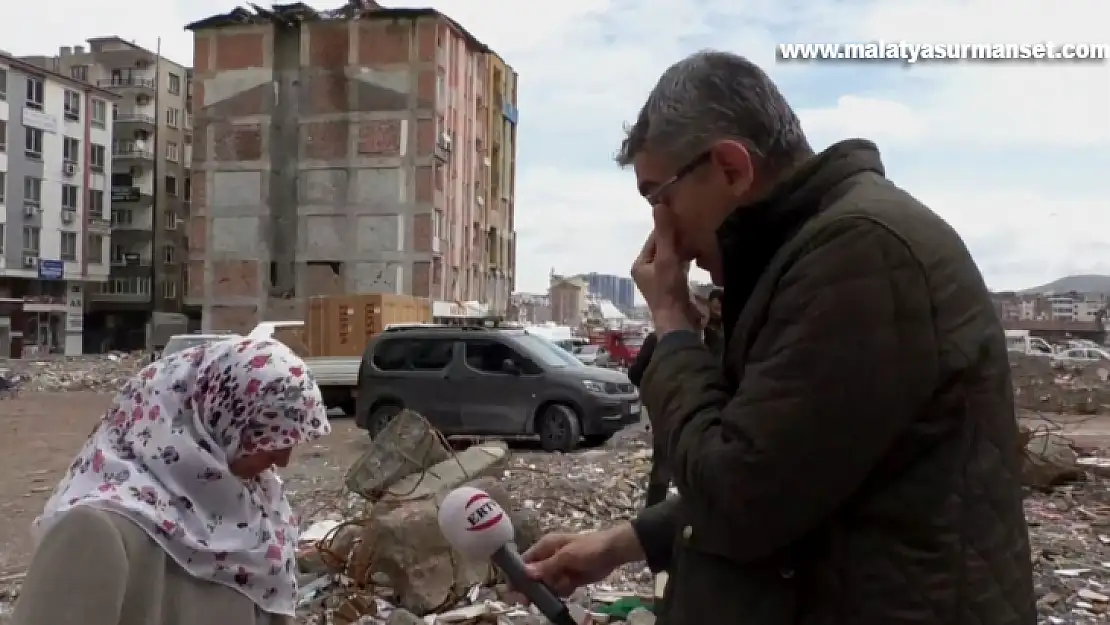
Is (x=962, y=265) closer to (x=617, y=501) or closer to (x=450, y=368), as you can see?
(x=617, y=501)

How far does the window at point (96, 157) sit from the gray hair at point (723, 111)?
197 feet

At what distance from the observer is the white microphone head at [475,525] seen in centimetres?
204

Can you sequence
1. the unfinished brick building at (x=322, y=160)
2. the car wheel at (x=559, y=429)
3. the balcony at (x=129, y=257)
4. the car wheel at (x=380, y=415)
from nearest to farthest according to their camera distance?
the car wheel at (x=559, y=429) → the car wheel at (x=380, y=415) → the unfinished brick building at (x=322, y=160) → the balcony at (x=129, y=257)

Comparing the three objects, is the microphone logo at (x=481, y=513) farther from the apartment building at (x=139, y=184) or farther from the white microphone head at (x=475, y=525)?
the apartment building at (x=139, y=184)

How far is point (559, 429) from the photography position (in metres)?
13.6

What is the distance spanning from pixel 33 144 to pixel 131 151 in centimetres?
820

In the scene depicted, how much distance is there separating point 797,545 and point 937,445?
24cm

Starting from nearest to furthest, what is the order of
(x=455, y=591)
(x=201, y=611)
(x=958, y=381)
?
(x=958, y=381) → (x=201, y=611) → (x=455, y=591)

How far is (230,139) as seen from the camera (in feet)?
137

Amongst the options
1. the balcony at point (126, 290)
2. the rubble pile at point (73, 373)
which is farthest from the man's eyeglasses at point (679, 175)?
the balcony at point (126, 290)

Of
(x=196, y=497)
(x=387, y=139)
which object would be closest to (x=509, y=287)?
(x=387, y=139)

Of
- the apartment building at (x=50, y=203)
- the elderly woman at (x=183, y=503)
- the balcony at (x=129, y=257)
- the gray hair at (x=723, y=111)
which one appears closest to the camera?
the gray hair at (x=723, y=111)

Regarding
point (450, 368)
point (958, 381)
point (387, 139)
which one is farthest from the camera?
point (387, 139)

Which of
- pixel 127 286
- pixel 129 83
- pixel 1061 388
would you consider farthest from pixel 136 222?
→ pixel 1061 388
